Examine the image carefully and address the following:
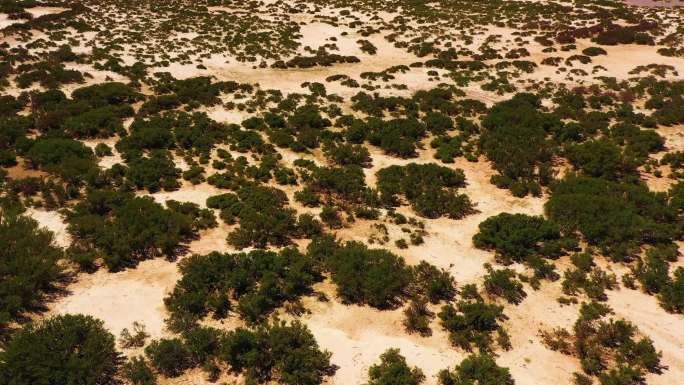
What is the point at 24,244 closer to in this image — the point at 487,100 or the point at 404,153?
the point at 404,153

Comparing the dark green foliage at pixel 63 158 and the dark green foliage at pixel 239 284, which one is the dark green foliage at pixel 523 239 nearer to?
the dark green foliage at pixel 239 284

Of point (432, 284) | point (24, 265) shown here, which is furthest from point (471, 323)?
point (24, 265)

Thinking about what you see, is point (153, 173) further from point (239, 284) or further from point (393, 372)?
point (393, 372)

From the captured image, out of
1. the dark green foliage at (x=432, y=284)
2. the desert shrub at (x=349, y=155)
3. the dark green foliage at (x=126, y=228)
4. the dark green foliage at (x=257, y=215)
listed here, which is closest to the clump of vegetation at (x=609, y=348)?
the dark green foliage at (x=432, y=284)

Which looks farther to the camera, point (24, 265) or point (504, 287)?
point (504, 287)

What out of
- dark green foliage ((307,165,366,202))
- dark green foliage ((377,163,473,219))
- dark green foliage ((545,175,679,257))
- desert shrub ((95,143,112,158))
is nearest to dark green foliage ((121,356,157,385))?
A: dark green foliage ((307,165,366,202))

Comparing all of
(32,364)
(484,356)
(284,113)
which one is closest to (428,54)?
(284,113)

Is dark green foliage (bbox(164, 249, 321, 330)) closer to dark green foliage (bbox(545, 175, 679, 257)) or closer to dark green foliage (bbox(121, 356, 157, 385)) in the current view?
dark green foliage (bbox(121, 356, 157, 385))
